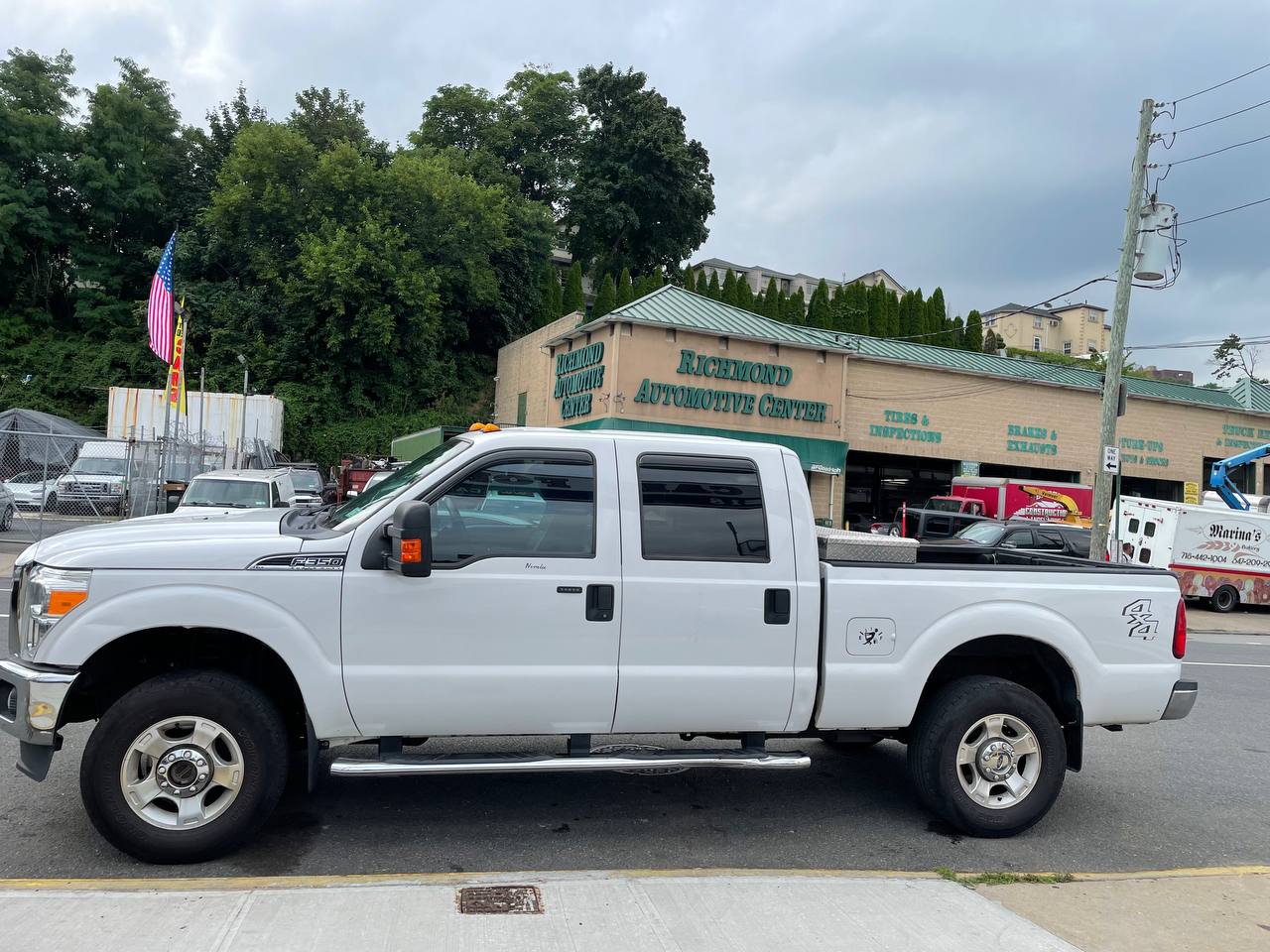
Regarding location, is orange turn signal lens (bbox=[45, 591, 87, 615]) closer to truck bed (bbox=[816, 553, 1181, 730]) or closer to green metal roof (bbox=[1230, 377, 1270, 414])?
truck bed (bbox=[816, 553, 1181, 730])

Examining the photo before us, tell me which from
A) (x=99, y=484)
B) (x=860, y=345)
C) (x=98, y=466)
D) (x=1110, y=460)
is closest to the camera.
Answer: (x=1110, y=460)

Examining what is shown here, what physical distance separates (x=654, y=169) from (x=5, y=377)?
33171 mm

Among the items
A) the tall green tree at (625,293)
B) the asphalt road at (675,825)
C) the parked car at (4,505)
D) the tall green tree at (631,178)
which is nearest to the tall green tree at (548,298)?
the tall green tree at (625,293)

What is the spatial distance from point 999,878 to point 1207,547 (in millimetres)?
18830

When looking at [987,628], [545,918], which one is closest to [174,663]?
[545,918]

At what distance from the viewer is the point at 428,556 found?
4348 mm

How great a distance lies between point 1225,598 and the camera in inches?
819

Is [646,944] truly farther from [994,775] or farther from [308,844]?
[994,775]

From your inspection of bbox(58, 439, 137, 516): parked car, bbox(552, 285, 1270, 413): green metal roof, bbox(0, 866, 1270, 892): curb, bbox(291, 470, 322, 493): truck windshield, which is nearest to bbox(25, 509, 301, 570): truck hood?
bbox(0, 866, 1270, 892): curb

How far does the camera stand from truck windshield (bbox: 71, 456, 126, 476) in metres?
25.0

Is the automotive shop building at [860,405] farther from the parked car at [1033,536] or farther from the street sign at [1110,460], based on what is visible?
the street sign at [1110,460]

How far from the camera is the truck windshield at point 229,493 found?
1638 cm

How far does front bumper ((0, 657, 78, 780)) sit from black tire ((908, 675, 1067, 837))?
164 inches

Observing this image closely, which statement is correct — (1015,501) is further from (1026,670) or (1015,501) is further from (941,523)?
(1026,670)
